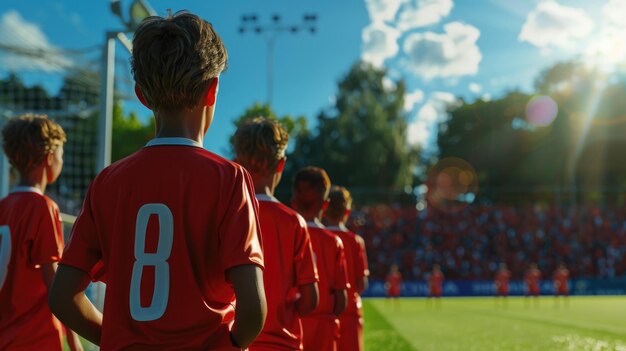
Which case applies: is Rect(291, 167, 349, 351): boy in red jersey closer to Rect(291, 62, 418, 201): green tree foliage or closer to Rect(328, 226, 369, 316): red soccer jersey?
Rect(328, 226, 369, 316): red soccer jersey

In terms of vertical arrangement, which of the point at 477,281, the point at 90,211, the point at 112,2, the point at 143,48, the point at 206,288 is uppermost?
the point at 112,2

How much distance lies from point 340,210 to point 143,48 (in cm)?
422

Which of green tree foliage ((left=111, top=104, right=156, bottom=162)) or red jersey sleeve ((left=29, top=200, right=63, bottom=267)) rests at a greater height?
green tree foliage ((left=111, top=104, right=156, bottom=162))

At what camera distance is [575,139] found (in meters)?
59.2

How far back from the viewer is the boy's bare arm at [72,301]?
171 centimetres

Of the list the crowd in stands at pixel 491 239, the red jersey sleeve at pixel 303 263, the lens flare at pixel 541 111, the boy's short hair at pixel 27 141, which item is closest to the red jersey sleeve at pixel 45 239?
the boy's short hair at pixel 27 141

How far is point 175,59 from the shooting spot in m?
1.68

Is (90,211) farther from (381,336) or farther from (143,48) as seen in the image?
(381,336)

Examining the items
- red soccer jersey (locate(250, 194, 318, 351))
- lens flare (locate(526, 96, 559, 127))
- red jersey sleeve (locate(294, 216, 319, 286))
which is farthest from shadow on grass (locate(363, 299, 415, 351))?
lens flare (locate(526, 96, 559, 127))

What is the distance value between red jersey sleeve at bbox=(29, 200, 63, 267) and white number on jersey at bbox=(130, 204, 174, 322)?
1.19m

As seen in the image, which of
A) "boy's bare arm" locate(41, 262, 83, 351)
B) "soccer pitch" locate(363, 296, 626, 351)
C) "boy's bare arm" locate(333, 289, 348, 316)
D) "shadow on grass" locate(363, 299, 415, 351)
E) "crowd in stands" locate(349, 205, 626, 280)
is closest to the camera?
"boy's bare arm" locate(41, 262, 83, 351)

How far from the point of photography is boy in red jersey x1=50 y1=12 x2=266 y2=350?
165 centimetres

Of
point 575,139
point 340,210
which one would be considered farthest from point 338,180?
point 340,210

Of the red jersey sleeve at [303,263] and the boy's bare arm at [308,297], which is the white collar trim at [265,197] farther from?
the boy's bare arm at [308,297]
